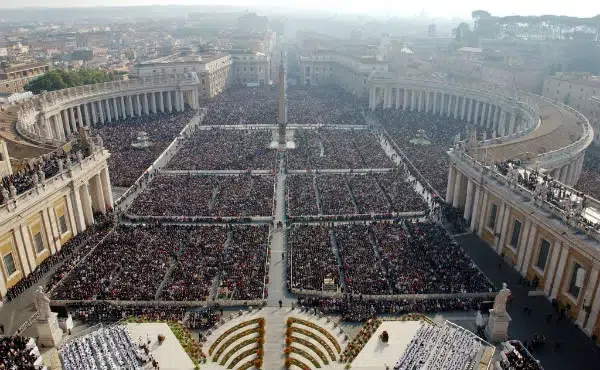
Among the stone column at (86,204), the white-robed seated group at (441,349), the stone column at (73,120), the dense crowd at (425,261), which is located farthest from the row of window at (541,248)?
the stone column at (73,120)

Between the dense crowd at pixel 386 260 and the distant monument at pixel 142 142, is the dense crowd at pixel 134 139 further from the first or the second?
the dense crowd at pixel 386 260

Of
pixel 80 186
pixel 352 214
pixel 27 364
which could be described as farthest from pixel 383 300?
pixel 80 186

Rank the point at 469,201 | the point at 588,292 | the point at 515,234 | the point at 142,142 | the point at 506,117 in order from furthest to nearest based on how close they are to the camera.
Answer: the point at 506,117, the point at 142,142, the point at 469,201, the point at 515,234, the point at 588,292

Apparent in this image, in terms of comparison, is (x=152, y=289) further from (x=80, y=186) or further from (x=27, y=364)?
(x=80, y=186)

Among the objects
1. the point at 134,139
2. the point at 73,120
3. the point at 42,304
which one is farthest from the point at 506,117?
the point at 73,120

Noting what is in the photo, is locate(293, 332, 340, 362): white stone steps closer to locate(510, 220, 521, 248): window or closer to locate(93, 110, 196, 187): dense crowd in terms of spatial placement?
locate(510, 220, 521, 248): window

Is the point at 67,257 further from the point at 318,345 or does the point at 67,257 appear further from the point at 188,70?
the point at 188,70
